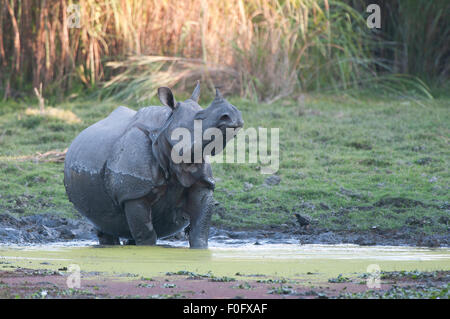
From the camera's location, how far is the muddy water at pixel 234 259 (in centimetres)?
586

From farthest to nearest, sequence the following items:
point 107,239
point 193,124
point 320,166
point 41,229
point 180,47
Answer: point 180,47 < point 320,166 < point 41,229 < point 107,239 < point 193,124

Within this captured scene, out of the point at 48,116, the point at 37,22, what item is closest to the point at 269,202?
the point at 48,116

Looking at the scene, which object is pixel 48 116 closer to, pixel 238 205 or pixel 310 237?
pixel 238 205

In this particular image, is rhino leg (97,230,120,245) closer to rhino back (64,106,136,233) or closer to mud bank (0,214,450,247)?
rhino back (64,106,136,233)

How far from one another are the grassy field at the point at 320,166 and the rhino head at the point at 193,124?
7.74 feet

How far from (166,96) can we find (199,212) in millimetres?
972

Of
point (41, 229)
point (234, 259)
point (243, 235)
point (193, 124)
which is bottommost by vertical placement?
point (243, 235)

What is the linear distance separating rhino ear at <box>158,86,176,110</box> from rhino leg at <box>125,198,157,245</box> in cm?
78

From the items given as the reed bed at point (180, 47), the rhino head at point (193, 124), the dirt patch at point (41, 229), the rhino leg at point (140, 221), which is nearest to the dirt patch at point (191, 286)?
the rhino head at point (193, 124)

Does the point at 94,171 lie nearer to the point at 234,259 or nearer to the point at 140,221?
the point at 140,221

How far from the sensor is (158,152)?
690 cm

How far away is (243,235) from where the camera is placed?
28.2 feet

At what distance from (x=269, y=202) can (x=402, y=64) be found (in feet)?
23.1

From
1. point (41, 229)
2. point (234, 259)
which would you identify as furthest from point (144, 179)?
point (41, 229)
